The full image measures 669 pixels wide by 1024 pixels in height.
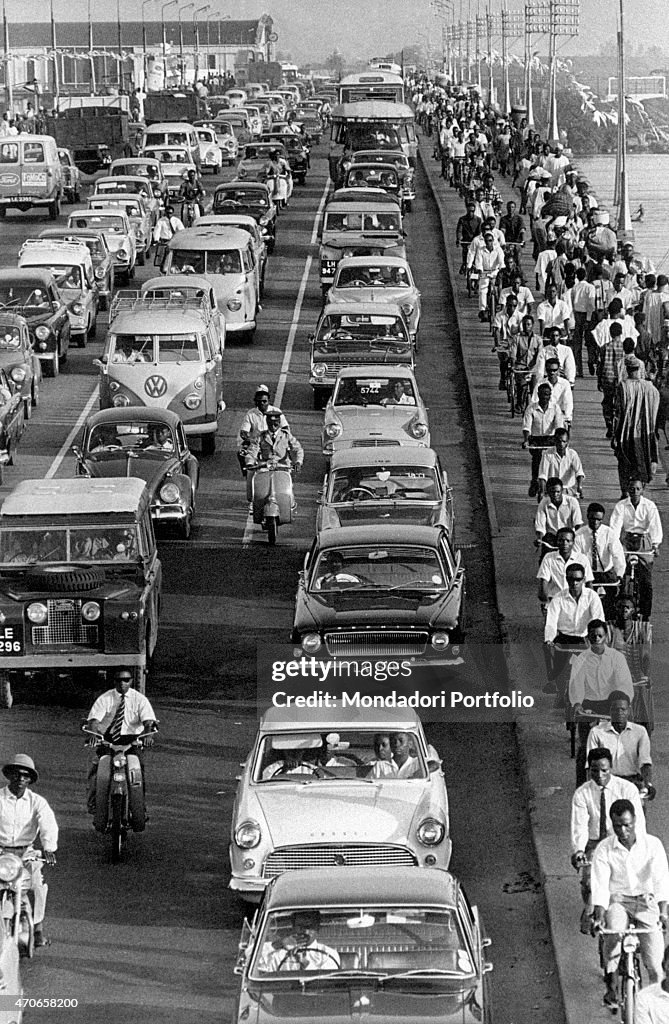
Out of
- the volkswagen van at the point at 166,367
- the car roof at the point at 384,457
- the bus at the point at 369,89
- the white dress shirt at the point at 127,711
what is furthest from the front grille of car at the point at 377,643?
the bus at the point at 369,89

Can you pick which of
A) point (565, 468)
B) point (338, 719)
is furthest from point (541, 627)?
point (338, 719)

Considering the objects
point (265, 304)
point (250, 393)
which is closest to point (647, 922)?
point (250, 393)

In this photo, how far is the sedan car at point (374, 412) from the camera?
25.2 metres

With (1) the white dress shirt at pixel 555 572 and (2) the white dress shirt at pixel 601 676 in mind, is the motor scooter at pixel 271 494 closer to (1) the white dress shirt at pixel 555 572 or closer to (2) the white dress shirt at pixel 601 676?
(1) the white dress shirt at pixel 555 572

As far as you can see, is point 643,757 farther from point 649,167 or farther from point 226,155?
point 649,167

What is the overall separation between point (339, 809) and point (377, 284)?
2106 cm

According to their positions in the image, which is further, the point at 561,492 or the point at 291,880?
the point at 561,492

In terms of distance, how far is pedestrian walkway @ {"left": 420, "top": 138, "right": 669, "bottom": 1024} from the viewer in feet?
43.4

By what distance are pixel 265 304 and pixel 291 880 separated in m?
29.7

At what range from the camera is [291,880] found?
37.9 ft

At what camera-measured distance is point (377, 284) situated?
112ft

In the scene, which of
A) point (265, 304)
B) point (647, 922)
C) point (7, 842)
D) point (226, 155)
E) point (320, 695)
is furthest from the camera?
point (226, 155)

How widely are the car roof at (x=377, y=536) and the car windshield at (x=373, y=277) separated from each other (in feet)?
50.3

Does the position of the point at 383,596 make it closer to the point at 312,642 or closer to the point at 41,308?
the point at 312,642
